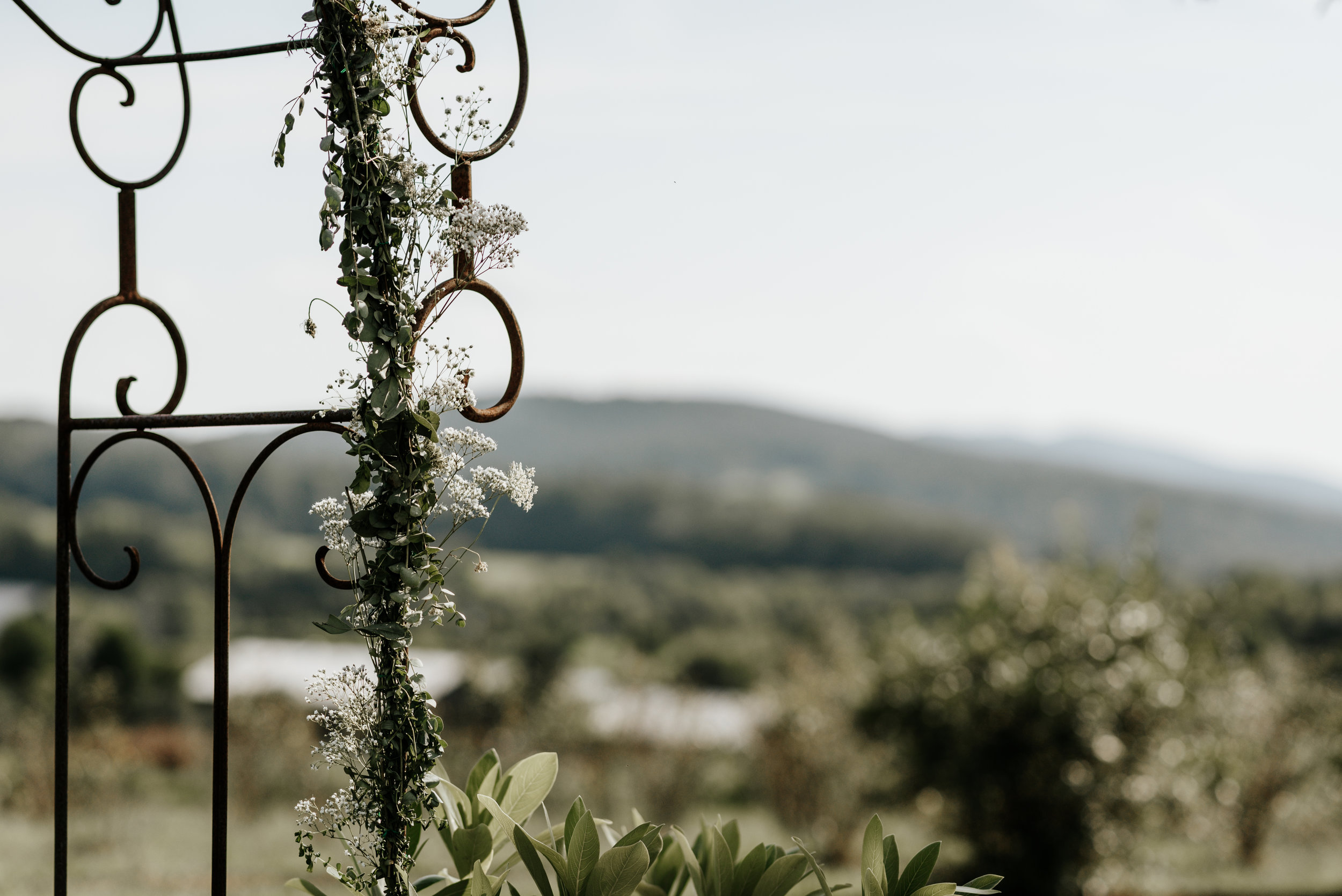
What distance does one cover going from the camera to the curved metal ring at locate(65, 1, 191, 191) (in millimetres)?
1829

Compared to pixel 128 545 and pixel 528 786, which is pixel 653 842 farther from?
pixel 128 545

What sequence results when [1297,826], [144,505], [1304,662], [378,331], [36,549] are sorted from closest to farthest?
[378,331], [1297,826], [1304,662], [36,549], [144,505]

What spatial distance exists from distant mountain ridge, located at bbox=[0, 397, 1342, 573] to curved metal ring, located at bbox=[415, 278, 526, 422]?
17096 millimetres

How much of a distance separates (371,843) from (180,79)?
1.55 metres

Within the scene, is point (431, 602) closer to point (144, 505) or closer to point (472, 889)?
point (472, 889)

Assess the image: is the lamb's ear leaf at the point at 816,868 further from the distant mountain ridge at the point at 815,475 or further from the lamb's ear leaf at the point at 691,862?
the distant mountain ridge at the point at 815,475

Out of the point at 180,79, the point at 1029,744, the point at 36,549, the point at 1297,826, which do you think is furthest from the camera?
the point at 36,549

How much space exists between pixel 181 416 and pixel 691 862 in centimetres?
126

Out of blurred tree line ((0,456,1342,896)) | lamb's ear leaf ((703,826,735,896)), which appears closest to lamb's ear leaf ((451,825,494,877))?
lamb's ear leaf ((703,826,735,896))

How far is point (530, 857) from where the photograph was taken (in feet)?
4.91

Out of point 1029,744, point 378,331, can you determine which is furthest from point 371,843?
point 1029,744

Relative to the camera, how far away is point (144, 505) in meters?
18.9

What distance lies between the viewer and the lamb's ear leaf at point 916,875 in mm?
1487

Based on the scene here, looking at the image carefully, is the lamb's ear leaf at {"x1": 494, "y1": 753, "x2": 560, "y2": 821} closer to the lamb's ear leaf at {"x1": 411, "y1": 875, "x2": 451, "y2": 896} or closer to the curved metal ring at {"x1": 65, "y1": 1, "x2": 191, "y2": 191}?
the lamb's ear leaf at {"x1": 411, "y1": 875, "x2": 451, "y2": 896}
